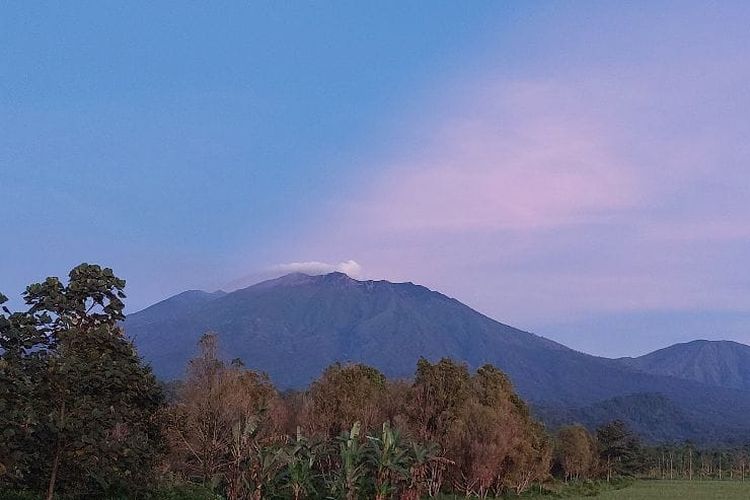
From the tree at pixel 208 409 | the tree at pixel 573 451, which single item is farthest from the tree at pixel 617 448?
the tree at pixel 208 409

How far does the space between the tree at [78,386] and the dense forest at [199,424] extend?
0.10 feet

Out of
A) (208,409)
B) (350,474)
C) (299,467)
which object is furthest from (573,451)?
(350,474)

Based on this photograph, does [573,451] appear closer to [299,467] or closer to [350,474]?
[299,467]

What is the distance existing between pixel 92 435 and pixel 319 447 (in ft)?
30.2

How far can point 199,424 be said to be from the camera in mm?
31719

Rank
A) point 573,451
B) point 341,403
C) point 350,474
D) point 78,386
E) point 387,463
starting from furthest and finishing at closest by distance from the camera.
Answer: point 573,451, point 341,403, point 350,474, point 387,463, point 78,386

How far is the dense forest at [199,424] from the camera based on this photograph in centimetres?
1483

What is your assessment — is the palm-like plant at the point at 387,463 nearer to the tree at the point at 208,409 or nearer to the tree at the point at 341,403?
the tree at the point at 208,409

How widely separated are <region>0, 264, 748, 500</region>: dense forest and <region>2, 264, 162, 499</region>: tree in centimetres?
3

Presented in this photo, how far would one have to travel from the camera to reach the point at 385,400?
38.8 metres

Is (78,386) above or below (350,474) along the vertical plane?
above

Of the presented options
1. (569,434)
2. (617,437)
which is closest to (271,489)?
(569,434)

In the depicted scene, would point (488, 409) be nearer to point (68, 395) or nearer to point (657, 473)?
point (68, 395)

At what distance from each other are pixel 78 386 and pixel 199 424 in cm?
1728
